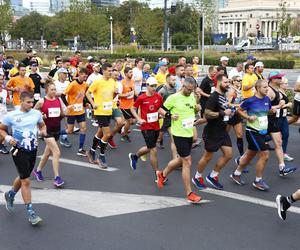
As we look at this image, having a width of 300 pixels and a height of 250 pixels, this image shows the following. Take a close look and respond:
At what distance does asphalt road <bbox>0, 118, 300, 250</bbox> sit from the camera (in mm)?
5715

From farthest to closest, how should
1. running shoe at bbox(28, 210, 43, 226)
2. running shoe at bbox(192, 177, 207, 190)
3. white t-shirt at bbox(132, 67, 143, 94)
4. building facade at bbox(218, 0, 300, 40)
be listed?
building facade at bbox(218, 0, 300, 40), white t-shirt at bbox(132, 67, 143, 94), running shoe at bbox(192, 177, 207, 190), running shoe at bbox(28, 210, 43, 226)

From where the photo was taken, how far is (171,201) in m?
7.22

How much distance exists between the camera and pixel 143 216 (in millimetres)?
6574

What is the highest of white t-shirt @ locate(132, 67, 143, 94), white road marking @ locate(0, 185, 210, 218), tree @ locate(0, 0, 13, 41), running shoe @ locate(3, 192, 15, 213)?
tree @ locate(0, 0, 13, 41)

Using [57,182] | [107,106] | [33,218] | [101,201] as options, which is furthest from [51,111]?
[33,218]

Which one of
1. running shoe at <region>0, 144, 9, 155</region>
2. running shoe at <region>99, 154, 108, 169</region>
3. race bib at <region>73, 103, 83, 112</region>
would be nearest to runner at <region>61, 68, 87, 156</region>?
race bib at <region>73, 103, 83, 112</region>

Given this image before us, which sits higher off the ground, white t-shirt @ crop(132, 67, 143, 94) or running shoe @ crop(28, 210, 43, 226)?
white t-shirt @ crop(132, 67, 143, 94)

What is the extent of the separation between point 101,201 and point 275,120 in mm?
3578

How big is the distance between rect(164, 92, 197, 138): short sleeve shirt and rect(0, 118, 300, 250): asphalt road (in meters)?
0.97

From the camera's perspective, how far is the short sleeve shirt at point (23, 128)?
635 cm

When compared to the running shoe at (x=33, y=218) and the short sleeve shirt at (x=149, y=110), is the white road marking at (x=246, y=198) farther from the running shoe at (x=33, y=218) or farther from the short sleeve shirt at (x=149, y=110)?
the running shoe at (x=33, y=218)

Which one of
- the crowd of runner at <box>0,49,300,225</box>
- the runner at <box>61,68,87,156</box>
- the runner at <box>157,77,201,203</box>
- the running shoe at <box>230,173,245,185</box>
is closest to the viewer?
the crowd of runner at <box>0,49,300,225</box>

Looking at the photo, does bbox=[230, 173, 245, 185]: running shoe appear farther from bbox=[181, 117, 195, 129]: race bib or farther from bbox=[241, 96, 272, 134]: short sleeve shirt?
bbox=[181, 117, 195, 129]: race bib

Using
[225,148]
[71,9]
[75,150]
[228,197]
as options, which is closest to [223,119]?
[225,148]
